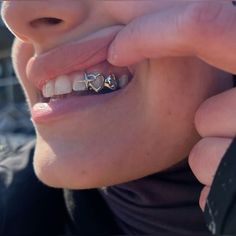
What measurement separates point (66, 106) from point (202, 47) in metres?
0.26

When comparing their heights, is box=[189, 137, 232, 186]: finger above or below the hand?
below

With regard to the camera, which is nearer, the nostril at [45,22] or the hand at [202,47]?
the hand at [202,47]

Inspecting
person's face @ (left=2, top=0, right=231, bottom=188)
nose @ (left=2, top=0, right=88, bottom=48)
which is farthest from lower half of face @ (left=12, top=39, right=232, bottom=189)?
nose @ (left=2, top=0, right=88, bottom=48)

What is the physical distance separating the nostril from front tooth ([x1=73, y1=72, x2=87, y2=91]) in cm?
9

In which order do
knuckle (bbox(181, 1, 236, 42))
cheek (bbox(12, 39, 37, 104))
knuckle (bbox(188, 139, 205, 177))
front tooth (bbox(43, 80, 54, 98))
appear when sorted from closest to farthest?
knuckle (bbox(181, 1, 236, 42))
knuckle (bbox(188, 139, 205, 177))
front tooth (bbox(43, 80, 54, 98))
cheek (bbox(12, 39, 37, 104))

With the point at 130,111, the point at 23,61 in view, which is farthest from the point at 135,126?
the point at 23,61

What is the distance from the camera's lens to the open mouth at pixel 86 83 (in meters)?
0.79

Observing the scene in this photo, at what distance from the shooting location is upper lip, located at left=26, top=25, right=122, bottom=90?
759 millimetres

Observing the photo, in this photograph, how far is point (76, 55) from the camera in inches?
30.8

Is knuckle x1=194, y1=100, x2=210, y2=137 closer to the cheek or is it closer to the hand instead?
the hand

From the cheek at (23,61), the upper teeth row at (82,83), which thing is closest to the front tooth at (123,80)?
the upper teeth row at (82,83)

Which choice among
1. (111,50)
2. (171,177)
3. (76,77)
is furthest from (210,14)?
(171,177)

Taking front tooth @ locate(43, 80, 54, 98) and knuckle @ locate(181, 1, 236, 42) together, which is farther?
front tooth @ locate(43, 80, 54, 98)

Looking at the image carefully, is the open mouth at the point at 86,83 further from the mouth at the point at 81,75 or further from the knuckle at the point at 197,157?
the knuckle at the point at 197,157
